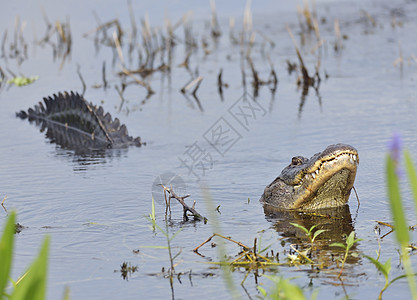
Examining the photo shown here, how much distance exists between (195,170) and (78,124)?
292 centimetres

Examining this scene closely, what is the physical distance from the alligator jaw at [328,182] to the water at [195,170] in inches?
9.5

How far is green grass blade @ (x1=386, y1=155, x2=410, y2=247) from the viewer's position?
6.26 feet

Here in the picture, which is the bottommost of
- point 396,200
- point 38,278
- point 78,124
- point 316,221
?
point 316,221

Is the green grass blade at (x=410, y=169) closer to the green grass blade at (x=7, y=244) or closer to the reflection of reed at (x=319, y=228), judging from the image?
the green grass blade at (x=7, y=244)

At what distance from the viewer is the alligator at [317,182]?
18.4ft

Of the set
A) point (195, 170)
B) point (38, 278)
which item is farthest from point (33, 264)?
point (195, 170)

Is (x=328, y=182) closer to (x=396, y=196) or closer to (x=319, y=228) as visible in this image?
(x=319, y=228)

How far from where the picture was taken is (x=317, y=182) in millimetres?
5828

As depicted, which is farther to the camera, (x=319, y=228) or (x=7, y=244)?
(x=319, y=228)

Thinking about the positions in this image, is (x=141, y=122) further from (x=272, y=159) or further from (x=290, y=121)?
(x=272, y=159)

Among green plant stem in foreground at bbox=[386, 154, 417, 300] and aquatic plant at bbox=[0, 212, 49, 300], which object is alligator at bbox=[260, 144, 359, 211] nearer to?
green plant stem in foreground at bbox=[386, 154, 417, 300]

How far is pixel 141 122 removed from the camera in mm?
10039

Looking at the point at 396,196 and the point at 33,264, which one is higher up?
the point at 396,196

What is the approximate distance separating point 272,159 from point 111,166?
172cm
